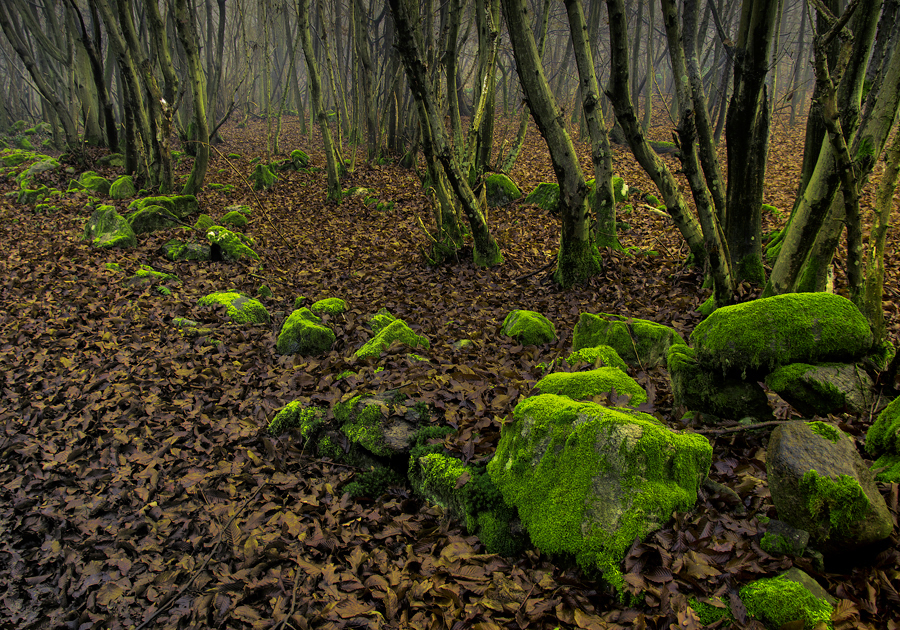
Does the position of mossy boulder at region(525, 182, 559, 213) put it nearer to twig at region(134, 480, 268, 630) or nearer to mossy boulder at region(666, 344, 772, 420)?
mossy boulder at region(666, 344, 772, 420)

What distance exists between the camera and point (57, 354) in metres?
6.05

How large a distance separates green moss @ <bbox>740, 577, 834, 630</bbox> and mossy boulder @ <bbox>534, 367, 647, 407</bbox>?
1458 mm

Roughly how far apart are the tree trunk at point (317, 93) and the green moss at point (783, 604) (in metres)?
12.0

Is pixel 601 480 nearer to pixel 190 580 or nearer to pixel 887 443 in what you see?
pixel 887 443

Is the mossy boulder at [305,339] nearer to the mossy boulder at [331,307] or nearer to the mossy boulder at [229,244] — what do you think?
the mossy boulder at [331,307]

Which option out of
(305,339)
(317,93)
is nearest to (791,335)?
(305,339)

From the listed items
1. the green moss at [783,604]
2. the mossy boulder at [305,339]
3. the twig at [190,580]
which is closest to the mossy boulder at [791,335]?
the green moss at [783,604]

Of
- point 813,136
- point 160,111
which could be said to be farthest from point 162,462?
point 160,111

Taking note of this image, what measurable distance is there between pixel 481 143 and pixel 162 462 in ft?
32.2

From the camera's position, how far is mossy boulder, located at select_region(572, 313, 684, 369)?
15.7 ft

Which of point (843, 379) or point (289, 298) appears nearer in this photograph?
point (843, 379)

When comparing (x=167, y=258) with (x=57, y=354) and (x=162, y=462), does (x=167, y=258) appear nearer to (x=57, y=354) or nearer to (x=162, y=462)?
(x=57, y=354)

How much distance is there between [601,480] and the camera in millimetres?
2773

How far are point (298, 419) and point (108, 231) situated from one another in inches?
309
